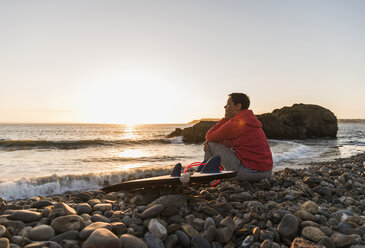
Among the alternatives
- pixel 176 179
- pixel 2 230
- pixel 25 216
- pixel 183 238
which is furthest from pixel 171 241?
pixel 25 216

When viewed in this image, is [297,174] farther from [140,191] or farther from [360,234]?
[140,191]

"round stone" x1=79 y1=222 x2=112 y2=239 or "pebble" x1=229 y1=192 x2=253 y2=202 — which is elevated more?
"round stone" x1=79 y1=222 x2=112 y2=239

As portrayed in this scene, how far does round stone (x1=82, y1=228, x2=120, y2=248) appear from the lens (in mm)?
2059

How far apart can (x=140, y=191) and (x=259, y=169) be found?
7.30ft

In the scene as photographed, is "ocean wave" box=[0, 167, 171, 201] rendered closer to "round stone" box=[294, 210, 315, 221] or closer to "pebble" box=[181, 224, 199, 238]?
"pebble" box=[181, 224, 199, 238]

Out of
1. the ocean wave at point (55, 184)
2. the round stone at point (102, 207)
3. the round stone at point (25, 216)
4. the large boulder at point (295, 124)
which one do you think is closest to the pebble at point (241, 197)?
the round stone at point (102, 207)

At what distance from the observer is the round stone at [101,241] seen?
2.06 m

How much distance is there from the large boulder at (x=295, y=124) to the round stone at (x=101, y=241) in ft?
79.7

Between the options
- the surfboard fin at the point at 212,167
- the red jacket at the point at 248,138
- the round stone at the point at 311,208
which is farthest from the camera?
the red jacket at the point at 248,138

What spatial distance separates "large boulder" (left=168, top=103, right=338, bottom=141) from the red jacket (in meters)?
21.8

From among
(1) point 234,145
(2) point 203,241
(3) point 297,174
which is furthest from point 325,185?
(2) point 203,241

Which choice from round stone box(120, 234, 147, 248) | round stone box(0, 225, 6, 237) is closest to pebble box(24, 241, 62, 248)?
round stone box(0, 225, 6, 237)

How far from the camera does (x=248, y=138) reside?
4.43 metres

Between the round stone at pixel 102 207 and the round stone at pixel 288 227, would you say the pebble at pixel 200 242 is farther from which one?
the round stone at pixel 102 207
